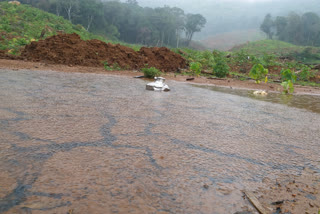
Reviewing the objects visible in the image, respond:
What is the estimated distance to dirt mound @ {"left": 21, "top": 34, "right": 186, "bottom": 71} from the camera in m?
6.95

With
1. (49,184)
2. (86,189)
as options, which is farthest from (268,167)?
(49,184)

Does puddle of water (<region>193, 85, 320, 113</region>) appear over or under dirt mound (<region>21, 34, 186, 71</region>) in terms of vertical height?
under

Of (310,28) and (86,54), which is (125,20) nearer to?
(310,28)

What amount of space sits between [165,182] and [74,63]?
6.75 metres

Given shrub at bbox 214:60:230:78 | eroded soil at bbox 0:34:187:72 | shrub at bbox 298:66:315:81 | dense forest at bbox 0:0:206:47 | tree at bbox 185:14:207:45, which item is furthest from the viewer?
tree at bbox 185:14:207:45

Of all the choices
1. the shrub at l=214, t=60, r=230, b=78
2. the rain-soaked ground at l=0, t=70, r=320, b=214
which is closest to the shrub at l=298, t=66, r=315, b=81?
the shrub at l=214, t=60, r=230, b=78

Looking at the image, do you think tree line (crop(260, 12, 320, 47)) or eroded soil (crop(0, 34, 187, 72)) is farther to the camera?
tree line (crop(260, 12, 320, 47))

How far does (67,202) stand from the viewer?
0.75 meters

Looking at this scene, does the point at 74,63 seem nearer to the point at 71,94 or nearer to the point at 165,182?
the point at 71,94

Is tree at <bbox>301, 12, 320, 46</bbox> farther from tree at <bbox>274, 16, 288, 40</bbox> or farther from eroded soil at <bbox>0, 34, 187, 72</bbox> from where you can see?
eroded soil at <bbox>0, 34, 187, 72</bbox>

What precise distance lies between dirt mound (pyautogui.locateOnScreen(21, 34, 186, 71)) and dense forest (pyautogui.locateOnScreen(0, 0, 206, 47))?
1383 inches

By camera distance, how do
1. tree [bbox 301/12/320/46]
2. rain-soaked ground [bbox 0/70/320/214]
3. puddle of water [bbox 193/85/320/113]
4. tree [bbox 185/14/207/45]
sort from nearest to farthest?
rain-soaked ground [bbox 0/70/320/214] < puddle of water [bbox 193/85/320/113] < tree [bbox 301/12/320/46] < tree [bbox 185/14/207/45]

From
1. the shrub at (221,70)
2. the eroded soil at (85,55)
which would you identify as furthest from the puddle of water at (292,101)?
the eroded soil at (85,55)

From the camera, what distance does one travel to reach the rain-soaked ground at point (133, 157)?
795 mm
